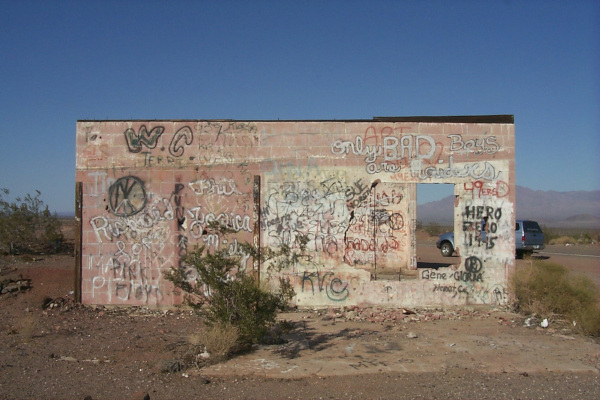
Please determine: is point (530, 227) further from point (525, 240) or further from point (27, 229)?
point (27, 229)

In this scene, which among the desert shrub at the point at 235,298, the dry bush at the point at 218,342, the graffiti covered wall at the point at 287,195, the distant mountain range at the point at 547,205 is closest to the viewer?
the dry bush at the point at 218,342

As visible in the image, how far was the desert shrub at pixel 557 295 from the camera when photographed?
10.3 meters

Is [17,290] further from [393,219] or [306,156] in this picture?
[393,219]

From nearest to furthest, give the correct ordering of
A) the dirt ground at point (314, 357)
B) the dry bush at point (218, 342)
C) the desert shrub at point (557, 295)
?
the dirt ground at point (314, 357) < the dry bush at point (218, 342) < the desert shrub at point (557, 295)

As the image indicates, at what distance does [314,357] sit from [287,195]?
4.50 meters

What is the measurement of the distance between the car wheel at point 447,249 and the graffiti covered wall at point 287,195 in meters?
12.4

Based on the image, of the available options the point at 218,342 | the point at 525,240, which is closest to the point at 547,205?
the point at 525,240

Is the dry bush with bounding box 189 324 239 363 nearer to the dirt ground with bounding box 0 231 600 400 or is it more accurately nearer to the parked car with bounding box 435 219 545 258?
the dirt ground with bounding box 0 231 600 400

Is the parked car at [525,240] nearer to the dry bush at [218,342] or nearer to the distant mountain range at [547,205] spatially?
the dry bush at [218,342]

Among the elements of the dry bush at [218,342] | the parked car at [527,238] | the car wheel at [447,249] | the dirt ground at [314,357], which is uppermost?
the parked car at [527,238]

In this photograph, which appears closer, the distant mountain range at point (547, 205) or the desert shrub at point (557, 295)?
the desert shrub at point (557, 295)

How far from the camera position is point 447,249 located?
80.5ft

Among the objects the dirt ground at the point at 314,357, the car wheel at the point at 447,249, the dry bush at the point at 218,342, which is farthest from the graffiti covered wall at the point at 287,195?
the car wheel at the point at 447,249

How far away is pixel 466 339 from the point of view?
9.45 m
